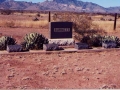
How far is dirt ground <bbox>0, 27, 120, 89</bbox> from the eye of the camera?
31.7ft

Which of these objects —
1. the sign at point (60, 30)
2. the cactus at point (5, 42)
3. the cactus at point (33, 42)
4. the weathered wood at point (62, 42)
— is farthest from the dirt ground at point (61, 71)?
the sign at point (60, 30)

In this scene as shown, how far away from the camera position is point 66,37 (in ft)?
59.9

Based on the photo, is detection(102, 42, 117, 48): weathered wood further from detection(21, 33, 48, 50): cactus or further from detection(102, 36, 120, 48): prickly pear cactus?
detection(21, 33, 48, 50): cactus

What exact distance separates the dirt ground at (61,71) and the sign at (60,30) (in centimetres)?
328

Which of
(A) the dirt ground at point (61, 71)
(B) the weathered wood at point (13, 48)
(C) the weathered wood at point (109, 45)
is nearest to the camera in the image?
(A) the dirt ground at point (61, 71)

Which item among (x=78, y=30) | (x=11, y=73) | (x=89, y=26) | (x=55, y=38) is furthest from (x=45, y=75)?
(x=89, y=26)

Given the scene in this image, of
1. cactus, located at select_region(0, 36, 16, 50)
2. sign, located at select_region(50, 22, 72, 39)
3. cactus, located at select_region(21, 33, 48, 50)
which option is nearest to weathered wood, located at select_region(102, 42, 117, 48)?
sign, located at select_region(50, 22, 72, 39)

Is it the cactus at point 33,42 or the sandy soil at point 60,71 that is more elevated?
the cactus at point 33,42

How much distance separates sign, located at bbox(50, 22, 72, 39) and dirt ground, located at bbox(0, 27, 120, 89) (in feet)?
10.8

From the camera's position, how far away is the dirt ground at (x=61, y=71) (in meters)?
9.67

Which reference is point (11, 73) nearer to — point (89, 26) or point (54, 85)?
point (54, 85)

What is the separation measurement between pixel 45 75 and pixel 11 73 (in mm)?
1222

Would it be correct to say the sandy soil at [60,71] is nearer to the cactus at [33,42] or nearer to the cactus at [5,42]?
the cactus at [33,42]

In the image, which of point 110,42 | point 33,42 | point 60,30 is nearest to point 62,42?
point 60,30
